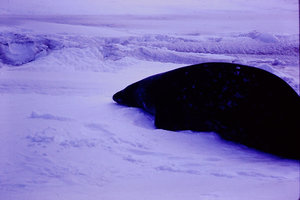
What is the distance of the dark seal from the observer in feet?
8.80

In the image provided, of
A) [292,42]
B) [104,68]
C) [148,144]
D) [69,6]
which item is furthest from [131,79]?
[69,6]

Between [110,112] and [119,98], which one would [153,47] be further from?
[110,112]

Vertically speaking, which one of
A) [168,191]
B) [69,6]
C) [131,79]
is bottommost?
[168,191]

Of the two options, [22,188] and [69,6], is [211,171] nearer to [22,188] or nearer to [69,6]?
[22,188]

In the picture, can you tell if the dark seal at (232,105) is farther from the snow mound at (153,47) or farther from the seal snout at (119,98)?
the snow mound at (153,47)

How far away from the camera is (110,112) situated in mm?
3611

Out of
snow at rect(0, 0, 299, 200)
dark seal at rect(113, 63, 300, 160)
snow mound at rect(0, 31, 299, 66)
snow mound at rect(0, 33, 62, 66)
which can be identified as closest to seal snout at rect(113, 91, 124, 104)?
snow at rect(0, 0, 299, 200)

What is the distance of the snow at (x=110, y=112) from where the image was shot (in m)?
2.10

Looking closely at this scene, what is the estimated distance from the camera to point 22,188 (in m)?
2.02

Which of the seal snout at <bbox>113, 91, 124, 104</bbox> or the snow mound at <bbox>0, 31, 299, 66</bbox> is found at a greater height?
the snow mound at <bbox>0, 31, 299, 66</bbox>

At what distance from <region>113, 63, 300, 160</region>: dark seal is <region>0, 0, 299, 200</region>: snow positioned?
0.39 ft

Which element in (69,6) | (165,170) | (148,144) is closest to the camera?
(165,170)

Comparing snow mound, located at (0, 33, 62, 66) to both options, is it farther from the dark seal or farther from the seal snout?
the dark seal

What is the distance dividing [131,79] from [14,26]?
144 inches
